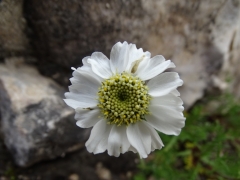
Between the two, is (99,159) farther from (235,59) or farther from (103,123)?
(235,59)

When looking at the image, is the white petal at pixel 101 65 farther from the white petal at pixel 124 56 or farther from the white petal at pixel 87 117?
the white petal at pixel 87 117

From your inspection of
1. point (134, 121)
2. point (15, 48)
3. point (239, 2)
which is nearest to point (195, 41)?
point (239, 2)

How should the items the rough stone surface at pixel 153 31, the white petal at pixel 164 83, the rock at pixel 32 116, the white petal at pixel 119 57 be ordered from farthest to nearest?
the rock at pixel 32 116
the rough stone surface at pixel 153 31
the white petal at pixel 119 57
the white petal at pixel 164 83

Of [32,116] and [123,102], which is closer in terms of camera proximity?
[123,102]

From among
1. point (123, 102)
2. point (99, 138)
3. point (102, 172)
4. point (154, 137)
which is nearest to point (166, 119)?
point (154, 137)

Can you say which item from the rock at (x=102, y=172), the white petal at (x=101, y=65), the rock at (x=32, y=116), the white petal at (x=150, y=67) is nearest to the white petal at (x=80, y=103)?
the white petal at (x=101, y=65)

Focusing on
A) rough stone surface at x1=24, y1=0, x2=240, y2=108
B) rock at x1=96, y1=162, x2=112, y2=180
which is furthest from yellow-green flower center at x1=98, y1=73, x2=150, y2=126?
rock at x1=96, y1=162, x2=112, y2=180

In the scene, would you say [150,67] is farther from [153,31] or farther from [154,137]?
[153,31]
